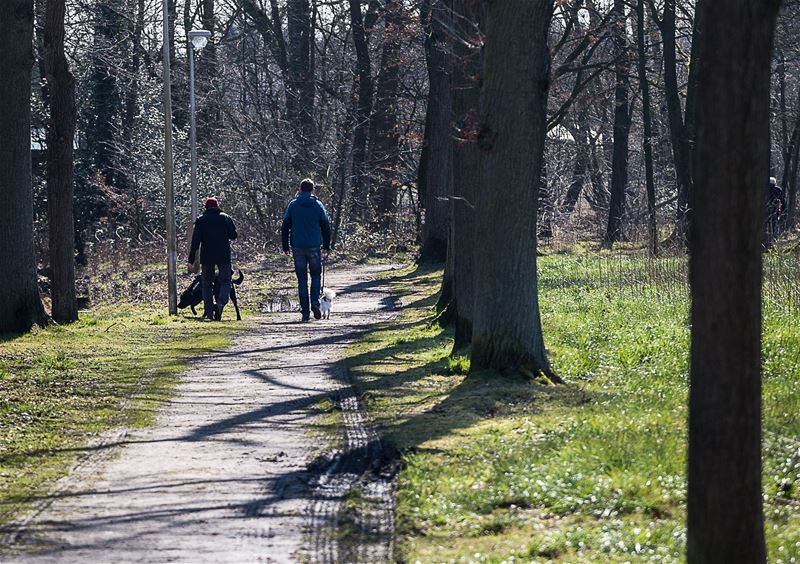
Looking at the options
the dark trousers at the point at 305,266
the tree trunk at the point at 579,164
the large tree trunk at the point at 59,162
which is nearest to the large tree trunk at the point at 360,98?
the tree trunk at the point at 579,164

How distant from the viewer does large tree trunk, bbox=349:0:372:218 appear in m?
43.3

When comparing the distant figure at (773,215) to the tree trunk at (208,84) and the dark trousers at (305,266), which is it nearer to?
the dark trousers at (305,266)

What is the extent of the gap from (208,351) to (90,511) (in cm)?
882

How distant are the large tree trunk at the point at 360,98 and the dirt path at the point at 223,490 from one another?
3076cm

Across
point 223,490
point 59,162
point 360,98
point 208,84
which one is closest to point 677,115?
point 360,98

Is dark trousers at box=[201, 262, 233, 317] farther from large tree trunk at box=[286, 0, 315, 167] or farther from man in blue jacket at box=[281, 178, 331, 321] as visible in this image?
large tree trunk at box=[286, 0, 315, 167]

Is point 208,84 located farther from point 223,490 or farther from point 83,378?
point 223,490

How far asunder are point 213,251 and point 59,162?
9.46ft

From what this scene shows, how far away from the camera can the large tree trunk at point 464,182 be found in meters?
14.6

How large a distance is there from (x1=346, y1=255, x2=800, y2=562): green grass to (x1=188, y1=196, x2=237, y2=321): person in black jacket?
20.6ft

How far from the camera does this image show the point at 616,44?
121ft

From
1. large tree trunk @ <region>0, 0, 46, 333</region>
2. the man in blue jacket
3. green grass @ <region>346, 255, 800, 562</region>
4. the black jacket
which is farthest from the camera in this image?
the black jacket

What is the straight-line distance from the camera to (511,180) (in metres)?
11.5

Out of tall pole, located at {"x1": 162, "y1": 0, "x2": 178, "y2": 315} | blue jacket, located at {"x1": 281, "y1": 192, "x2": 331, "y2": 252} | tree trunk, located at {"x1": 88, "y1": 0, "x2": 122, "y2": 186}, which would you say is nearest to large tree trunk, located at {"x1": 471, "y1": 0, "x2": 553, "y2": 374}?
blue jacket, located at {"x1": 281, "y1": 192, "x2": 331, "y2": 252}
